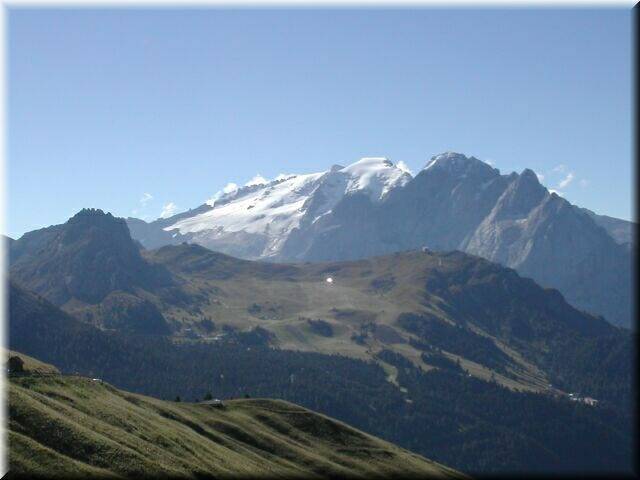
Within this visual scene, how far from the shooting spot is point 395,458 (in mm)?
172500

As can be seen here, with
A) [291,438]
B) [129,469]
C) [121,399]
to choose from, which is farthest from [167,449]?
[291,438]

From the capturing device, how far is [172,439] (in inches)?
4857

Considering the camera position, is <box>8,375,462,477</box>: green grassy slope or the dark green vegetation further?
<box>8,375,462,477</box>: green grassy slope

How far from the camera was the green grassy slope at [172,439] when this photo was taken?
97.7m

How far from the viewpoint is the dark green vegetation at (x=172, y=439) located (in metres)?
97.6

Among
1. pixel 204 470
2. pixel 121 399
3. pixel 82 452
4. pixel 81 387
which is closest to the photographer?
pixel 82 452

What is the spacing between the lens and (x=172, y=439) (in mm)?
123375

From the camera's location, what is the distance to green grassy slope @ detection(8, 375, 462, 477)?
97.7 metres

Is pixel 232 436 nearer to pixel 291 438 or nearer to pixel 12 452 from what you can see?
pixel 291 438

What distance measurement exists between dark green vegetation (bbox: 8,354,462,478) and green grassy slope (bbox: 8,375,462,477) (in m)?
0.17

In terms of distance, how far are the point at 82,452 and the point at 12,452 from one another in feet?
39.9

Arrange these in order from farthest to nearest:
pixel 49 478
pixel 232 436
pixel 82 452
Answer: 1. pixel 232 436
2. pixel 82 452
3. pixel 49 478

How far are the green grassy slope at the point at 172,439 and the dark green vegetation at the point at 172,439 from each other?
17 centimetres

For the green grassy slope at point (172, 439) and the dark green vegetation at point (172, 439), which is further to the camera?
the green grassy slope at point (172, 439)
